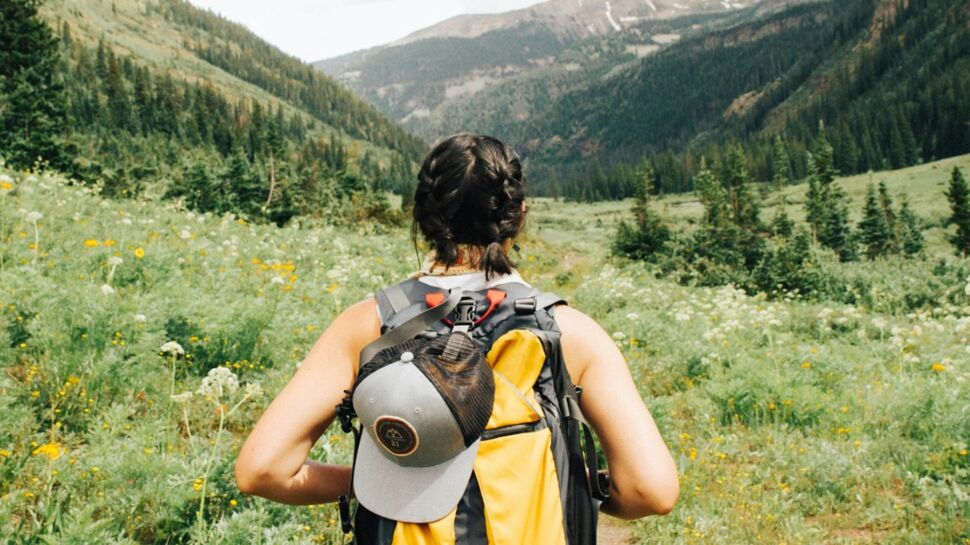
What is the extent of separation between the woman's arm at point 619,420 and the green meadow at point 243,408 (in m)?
1.76

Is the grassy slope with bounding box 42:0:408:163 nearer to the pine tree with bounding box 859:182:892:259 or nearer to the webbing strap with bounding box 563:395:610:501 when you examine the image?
the pine tree with bounding box 859:182:892:259

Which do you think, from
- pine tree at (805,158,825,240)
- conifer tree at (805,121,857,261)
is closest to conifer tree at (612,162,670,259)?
conifer tree at (805,121,857,261)

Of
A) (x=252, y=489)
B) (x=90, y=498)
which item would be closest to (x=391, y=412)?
(x=252, y=489)

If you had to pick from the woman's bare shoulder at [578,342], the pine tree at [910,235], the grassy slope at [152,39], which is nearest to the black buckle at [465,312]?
the woman's bare shoulder at [578,342]

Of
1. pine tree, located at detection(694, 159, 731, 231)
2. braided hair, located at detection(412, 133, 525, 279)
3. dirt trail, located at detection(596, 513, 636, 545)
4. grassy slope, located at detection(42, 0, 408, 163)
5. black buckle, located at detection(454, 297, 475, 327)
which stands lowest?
pine tree, located at detection(694, 159, 731, 231)

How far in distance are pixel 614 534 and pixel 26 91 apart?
31.3 m

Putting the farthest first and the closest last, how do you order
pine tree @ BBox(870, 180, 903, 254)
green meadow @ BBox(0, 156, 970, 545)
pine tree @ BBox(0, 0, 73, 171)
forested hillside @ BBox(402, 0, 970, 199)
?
forested hillside @ BBox(402, 0, 970, 199) → pine tree @ BBox(870, 180, 903, 254) → pine tree @ BBox(0, 0, 73, 171) → green meadow @ BBox(0, 156, 970, 545)

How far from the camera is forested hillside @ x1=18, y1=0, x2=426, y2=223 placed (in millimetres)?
38000

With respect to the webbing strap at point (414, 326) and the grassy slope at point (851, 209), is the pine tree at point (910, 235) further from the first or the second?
the webbing strap at point (414, 326)

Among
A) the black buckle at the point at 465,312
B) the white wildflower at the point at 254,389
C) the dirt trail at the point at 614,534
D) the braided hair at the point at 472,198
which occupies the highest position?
the braided hair at the point at 472,198

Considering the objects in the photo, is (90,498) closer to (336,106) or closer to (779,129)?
(779,129)

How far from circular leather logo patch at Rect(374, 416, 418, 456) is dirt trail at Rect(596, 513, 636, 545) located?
3.30 meters

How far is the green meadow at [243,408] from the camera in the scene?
307cm

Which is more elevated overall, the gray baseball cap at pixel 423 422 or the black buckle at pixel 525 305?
the black buckle at pixel 525 305
